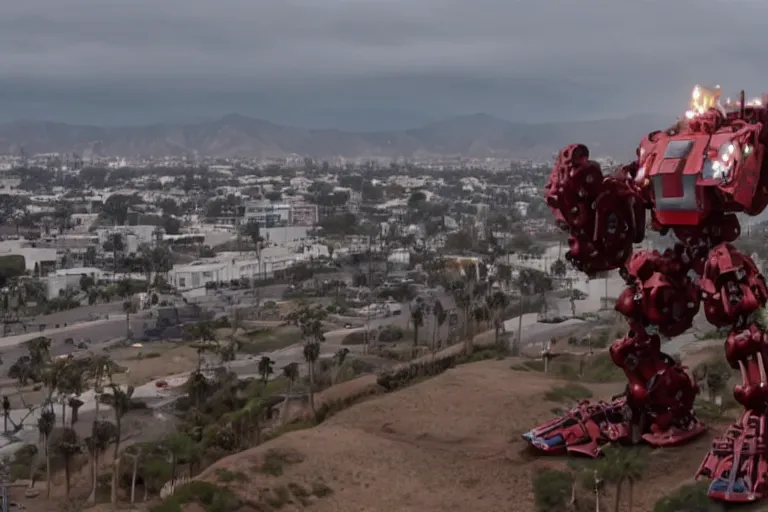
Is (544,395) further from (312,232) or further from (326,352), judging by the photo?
(312,232)

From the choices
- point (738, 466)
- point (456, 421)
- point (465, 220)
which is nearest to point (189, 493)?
point (456, 421)

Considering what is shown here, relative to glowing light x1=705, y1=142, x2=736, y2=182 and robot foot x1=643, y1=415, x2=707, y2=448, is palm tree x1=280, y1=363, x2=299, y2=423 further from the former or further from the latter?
glowing light x1=705, y1=142, x2=736, y2=182

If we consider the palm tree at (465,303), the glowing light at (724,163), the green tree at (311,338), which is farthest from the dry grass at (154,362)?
the glowing light at (724,163)

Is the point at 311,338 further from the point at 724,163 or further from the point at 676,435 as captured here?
the point at 724,163

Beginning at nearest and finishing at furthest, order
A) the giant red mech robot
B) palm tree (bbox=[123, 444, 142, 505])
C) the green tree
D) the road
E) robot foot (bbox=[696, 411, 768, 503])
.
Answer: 1. robot foot (bbox=[696, 411, 768, 503])
2. the giant red mech robot
3. palm tree (bbox=[123, 444, 142, 505])
4. the green tree
5. the road

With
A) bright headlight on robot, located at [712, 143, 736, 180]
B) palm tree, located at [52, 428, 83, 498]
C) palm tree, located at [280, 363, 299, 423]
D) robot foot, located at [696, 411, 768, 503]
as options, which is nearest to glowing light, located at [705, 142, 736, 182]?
bright headlight on robot, located at [712, 143, 736, 180]

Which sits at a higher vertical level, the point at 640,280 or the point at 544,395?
the point at 640,280
